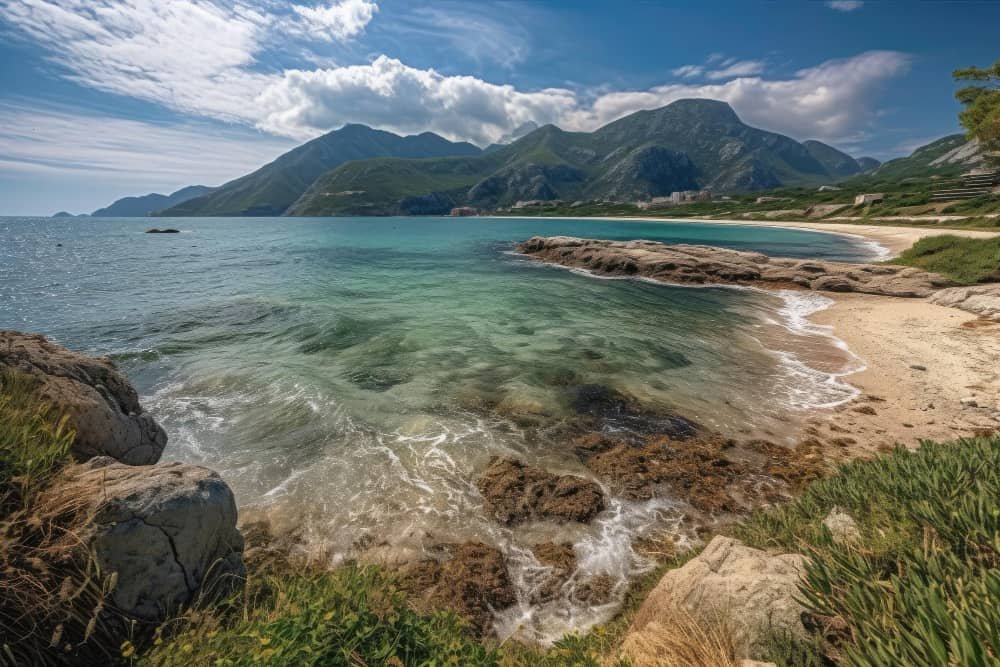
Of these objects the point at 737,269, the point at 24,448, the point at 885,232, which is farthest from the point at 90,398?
the point at 885,232

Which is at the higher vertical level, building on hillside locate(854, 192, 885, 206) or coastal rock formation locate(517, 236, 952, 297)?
building on hillside locate(854, 192, 885, 206)

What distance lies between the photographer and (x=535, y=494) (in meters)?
9.13

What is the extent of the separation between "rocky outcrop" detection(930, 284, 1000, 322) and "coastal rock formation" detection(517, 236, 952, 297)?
3539 mm

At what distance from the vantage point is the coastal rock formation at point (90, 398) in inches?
286

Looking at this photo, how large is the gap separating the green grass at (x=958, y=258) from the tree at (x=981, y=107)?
11.4m

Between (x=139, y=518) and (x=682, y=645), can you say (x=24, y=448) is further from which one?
(x=682, y=645)

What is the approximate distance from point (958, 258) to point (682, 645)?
46.3 metres

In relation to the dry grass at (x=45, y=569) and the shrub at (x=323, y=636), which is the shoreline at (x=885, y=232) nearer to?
the shrub at (x=323, y=636)

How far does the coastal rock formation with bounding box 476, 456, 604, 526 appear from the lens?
8.60m

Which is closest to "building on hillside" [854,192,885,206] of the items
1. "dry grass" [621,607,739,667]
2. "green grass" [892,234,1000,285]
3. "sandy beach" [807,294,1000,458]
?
"green grass" [892,234,1000,285]

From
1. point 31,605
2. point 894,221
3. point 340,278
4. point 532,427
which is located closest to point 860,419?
point 532,427

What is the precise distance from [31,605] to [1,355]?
6.58 meters

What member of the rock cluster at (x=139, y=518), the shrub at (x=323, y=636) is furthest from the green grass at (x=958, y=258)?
the rock cluster at (x=139, y=518)

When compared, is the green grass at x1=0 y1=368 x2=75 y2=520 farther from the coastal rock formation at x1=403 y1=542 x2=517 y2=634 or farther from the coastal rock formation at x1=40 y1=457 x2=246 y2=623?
the coastal rock formation at x1=403 y1=542 x2=517 y2=634
